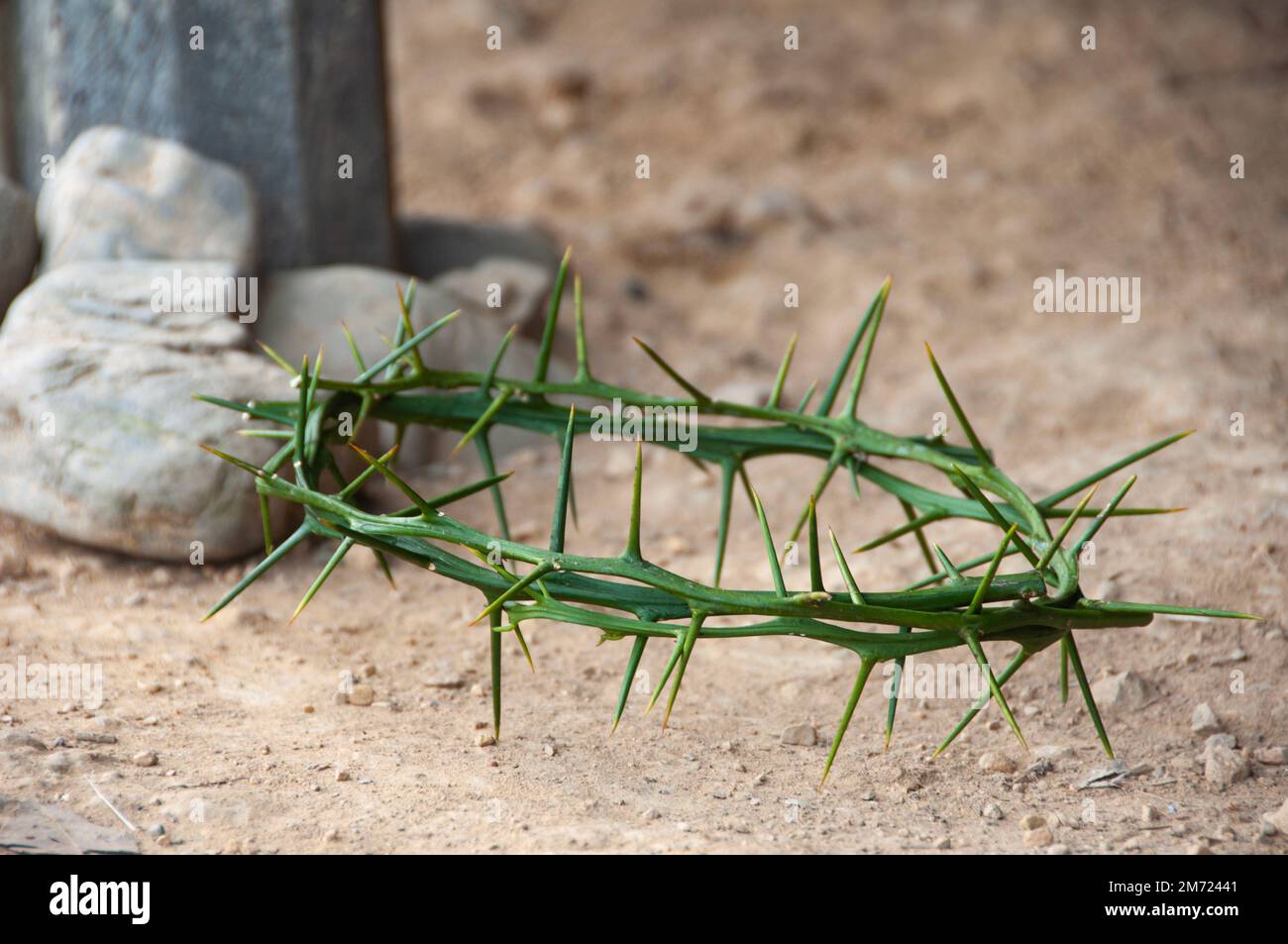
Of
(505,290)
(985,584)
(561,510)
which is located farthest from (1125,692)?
(505,290)

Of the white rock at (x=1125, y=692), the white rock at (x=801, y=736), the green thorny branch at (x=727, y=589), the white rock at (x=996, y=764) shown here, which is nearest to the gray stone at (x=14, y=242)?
the green thorny branch at (x=727, y=589)

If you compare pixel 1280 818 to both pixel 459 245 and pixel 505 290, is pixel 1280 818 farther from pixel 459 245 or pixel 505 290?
pixel 459 245

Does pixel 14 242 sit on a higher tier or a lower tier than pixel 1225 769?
higher

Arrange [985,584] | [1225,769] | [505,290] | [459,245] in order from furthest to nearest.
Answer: [459,245] < [505,290] < [1225,769] < [985,584]

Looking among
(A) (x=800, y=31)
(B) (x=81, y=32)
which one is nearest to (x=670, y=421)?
(B) (x=81, y=32)

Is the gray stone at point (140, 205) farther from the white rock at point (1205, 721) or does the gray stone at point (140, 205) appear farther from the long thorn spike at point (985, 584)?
the white rock at point (1205, 721)

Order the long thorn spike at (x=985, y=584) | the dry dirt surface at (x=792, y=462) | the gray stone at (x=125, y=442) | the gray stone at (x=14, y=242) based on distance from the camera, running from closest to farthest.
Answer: the long thorn spike at (x=985, y=584), the dry dirt surface at (x=792, y=462), the gray stone at (x=125, y=442), the gray stone at (x=14, y=242)

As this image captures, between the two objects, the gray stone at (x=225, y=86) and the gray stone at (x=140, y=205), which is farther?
the gray stone at (x=225, y=86)
